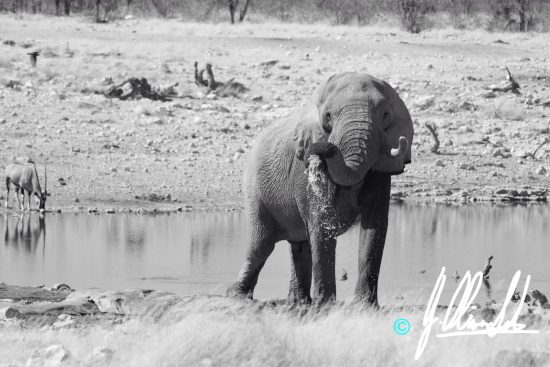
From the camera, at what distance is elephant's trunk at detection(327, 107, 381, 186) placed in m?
9.40

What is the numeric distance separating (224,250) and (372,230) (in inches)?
277

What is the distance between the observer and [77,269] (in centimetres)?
1549

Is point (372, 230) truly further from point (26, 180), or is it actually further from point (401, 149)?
point (26, 180)

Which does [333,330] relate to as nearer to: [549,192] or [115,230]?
[115,230]

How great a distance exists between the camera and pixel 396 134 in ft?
32.8

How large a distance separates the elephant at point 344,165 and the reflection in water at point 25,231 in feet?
23.1

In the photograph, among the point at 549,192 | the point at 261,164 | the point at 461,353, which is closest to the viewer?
the point at 461,353

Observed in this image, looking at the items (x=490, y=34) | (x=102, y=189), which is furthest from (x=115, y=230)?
(x=490, y=34)

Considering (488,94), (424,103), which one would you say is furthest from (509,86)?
(424,103)

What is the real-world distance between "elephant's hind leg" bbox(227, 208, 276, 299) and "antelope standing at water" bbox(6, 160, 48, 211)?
9.84m

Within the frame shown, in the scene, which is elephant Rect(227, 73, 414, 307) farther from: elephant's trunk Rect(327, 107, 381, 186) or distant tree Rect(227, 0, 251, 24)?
distant tree Rect(227, 0, 251, 24)

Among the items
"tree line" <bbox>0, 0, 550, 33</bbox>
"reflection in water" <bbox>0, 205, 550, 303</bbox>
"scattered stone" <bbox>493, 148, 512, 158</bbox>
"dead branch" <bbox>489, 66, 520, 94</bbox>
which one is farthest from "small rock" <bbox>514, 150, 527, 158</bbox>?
"tree line" <bbox>0, 0, 550, 33</bbox>

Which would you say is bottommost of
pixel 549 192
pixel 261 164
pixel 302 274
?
pixel 549 192

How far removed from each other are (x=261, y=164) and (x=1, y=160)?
12778mm
